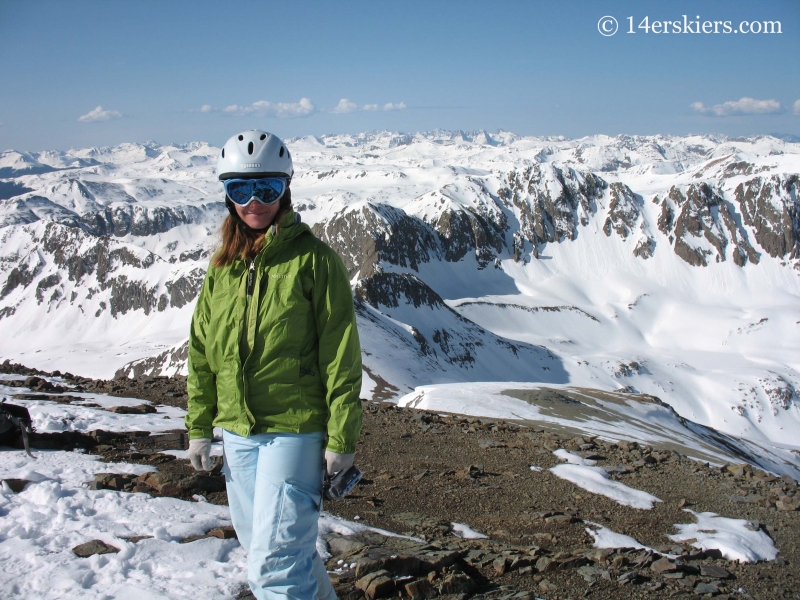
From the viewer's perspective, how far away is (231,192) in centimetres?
578

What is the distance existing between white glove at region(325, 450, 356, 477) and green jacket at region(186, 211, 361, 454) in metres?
0.05

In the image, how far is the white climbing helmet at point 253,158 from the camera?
5.71m

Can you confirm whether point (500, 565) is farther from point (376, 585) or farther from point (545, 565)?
point (376, 585)

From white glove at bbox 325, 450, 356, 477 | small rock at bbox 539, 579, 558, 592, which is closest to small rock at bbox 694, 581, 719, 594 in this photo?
small rock at bbox 539, 579, 558, 592

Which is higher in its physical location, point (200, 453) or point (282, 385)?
point (282, 385)

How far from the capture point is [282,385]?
5199 millimetres

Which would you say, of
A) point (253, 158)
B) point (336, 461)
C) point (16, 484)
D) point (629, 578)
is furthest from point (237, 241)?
point (629, 578)

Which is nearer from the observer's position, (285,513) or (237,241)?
(285,513)

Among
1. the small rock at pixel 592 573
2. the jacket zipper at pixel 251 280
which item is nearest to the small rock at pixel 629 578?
the small rock at pixel 592 573

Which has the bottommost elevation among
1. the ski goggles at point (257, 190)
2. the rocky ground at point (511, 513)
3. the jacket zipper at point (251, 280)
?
Result: the rocky ground at point (511, 513)

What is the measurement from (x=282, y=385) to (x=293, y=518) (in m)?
1.15

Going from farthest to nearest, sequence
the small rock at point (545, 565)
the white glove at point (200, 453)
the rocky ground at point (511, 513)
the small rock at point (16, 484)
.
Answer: the small rock at point (16, 484) < the small rock at point (545, 565) < the rocky ground at point (511, 513) < the white glove at point (200, 453)

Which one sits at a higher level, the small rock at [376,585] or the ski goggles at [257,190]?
the ski goggles at [257,190]

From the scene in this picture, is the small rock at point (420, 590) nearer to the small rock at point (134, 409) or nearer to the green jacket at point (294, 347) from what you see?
the green jacket at point (294, 347)
